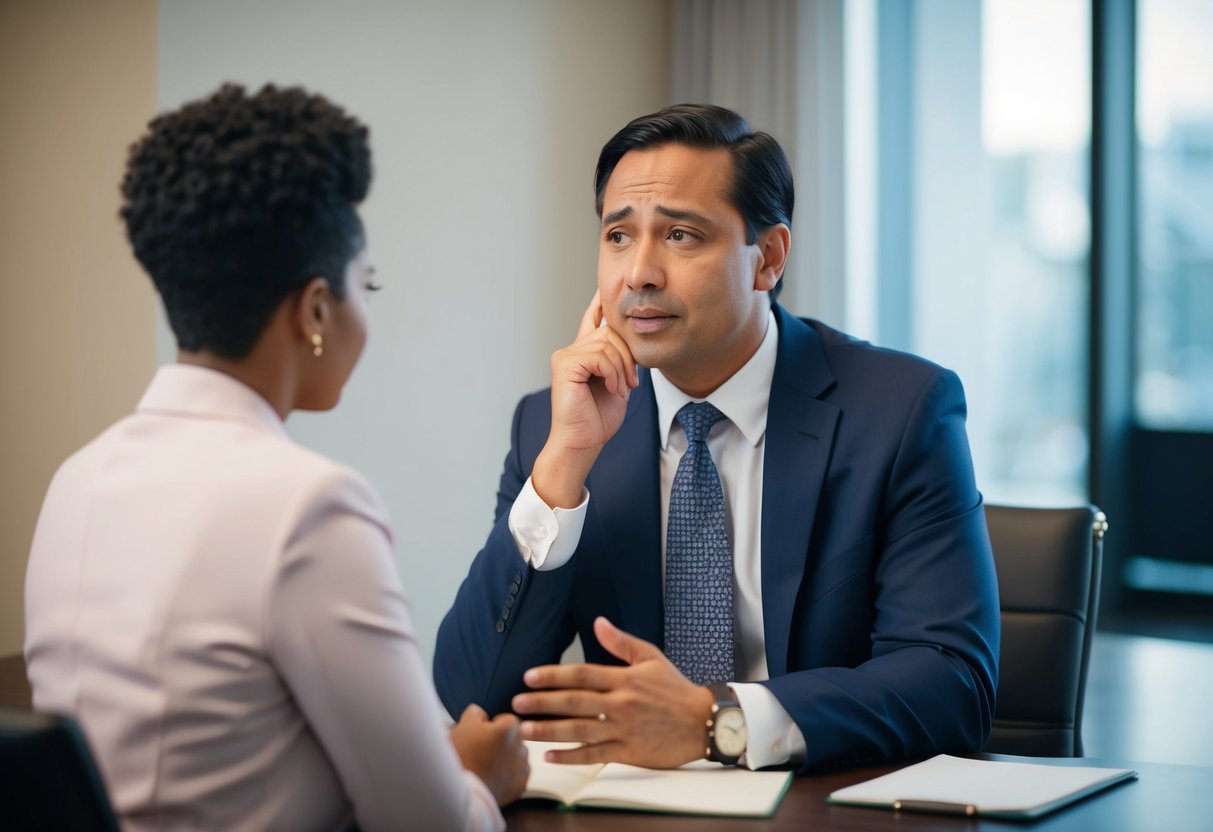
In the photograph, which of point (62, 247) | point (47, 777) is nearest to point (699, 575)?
point (47, 777)

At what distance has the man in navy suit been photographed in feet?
5.35

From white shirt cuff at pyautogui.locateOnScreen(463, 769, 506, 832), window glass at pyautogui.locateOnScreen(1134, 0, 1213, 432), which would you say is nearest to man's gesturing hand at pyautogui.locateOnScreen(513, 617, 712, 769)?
white shirt cuff at pyautogui.locateOnScreen(463, 769, 506, 832)

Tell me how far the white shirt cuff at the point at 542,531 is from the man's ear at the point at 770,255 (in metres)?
0.62

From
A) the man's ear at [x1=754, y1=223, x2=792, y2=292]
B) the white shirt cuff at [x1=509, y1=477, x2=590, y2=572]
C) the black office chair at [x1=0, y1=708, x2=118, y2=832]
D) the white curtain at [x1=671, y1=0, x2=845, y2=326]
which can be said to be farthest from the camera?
the white curtain at [x1=671, y1=0, x2=845, y2=326]

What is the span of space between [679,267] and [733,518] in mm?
441

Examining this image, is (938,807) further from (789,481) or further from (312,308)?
(312,308)

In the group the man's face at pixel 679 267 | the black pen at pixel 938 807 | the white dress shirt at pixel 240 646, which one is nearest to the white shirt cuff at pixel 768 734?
the black pen at pixel 938 807

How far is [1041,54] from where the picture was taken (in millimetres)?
4516

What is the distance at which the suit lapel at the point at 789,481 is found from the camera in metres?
2.00

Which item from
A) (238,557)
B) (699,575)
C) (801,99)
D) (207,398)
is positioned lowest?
(699,575)

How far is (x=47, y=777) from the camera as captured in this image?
2.88 ft

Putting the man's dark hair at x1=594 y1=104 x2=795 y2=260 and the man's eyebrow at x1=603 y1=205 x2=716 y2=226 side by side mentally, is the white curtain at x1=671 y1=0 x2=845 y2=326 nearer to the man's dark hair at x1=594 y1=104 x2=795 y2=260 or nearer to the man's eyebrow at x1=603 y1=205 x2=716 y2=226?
the man's dark hair at x1=594 y1=104 x2=795 y2=260

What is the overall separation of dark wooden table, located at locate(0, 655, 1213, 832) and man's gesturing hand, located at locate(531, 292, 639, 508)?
2.17ft

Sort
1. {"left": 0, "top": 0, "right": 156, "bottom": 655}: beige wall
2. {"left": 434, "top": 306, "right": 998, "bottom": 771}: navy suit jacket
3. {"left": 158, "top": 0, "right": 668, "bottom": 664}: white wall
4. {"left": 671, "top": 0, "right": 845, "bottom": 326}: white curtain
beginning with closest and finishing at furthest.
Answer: {"left": 434, "top": 306, "right": 998, "bottom": 771}: navy suit jacket, {"left": 0, "top": 0, "right": 156, "bottom": 655}: beige wall, {"left": 158, "top": 0, "right": 668, "bottom": 664}: white wall, {"left": 671, "top": 0, "right": 845, "bottom": 326}: white curtain
